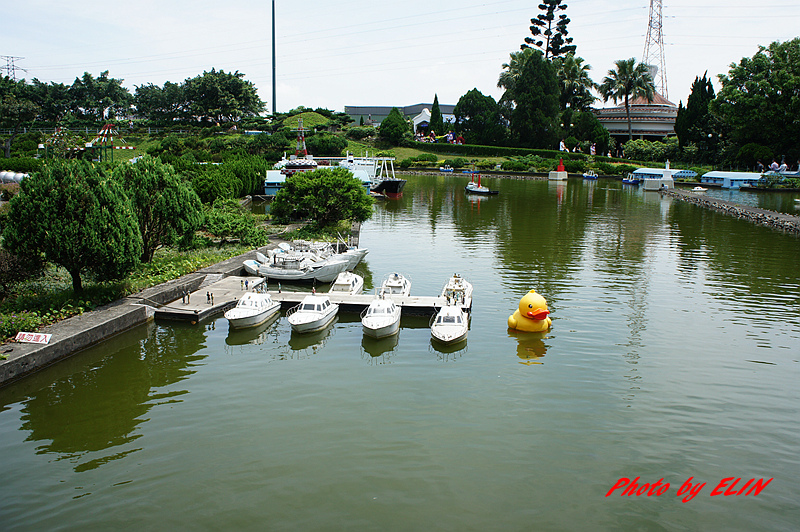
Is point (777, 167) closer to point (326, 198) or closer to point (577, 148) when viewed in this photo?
point (577, 148)

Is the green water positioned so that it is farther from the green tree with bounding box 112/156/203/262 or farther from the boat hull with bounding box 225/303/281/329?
the green tree with bounding box 112/156/203/262

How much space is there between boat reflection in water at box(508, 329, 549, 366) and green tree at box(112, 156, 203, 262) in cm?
1691

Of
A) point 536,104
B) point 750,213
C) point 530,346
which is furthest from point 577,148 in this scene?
point 530,346

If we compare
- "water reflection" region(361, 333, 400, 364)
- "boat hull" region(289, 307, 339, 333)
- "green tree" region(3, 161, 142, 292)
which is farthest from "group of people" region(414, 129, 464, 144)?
"green tree" region(3, 161, 142, 292)

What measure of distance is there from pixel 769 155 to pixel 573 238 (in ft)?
181

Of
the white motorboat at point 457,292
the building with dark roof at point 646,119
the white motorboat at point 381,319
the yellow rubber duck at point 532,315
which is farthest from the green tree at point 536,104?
the white motorboat at point 381,319

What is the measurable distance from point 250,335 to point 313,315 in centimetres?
260

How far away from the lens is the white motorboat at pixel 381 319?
22500mm

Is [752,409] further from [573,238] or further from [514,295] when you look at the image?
[573,238]

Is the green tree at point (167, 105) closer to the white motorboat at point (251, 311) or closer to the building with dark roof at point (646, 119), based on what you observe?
the building with dark roof at point (646, 119)

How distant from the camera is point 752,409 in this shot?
1745cm

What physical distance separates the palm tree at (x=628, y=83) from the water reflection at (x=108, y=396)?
334ft

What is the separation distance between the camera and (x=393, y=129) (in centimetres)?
11625

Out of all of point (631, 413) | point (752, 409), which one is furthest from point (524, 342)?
point (752, 409)
